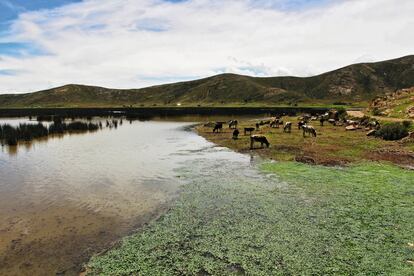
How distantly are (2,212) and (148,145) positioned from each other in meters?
25.7

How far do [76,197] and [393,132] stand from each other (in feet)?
113

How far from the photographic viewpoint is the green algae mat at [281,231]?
39.4 ft

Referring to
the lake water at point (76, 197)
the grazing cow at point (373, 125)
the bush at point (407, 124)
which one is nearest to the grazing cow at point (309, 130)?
the grazing cow at point (373, 125)

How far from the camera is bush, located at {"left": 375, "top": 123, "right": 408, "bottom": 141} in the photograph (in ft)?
121

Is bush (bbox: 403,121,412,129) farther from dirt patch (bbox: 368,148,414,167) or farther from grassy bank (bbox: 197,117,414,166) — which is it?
dirt patch (bbox: 368,148,414,167)

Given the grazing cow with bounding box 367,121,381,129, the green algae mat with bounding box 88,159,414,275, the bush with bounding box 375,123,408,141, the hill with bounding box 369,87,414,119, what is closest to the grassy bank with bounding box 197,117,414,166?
the bush with bounding box 375,123,408,141

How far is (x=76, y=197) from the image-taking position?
816 inches

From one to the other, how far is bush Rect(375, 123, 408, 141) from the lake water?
18.0 metres

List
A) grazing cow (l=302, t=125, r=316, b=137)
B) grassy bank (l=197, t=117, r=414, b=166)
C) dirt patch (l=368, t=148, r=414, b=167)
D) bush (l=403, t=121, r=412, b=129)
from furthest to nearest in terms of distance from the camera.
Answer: grazing cow (l=302, t=125, r=316, b=137), bush (l=403, t=121, r=412, b=129), grassy bank (l=197, t=117, r=414, b=166), dirt patch (l=368, t=148, r=414, b=167)

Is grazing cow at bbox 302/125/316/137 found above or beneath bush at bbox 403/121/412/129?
beneath

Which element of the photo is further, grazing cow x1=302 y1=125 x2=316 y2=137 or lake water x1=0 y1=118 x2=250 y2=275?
grazing cow x1=302 y1=125 x2=316 y2=137

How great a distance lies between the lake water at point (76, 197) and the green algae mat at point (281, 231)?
1408 millimetres

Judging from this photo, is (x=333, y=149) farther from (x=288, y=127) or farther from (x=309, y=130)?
(x=288, y=127)

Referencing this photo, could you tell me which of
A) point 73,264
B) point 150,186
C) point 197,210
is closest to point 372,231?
point 197,210
